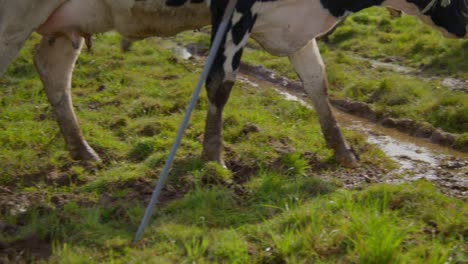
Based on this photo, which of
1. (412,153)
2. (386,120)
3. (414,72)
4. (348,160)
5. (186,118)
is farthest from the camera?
(414,72)

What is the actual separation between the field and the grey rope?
4.8 inches

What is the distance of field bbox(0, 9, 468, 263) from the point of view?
3.75m

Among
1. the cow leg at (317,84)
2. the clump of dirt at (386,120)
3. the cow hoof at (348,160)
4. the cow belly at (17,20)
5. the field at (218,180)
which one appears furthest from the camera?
the clump of dirt at (386,120)

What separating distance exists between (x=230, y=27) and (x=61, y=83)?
1.73 meters

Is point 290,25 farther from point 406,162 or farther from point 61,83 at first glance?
point 61,83

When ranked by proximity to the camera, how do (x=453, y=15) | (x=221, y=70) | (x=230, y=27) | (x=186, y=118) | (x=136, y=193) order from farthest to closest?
(x=453, y=15), (x=221, y=70), (x=230, y=27), (x=136, y=193), (x=186, y=118)

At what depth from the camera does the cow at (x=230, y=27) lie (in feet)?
16.7

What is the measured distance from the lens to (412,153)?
20.1 ft

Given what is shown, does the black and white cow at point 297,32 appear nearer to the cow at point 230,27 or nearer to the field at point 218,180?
the cow at point 230,27

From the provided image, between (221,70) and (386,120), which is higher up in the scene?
(221,70)

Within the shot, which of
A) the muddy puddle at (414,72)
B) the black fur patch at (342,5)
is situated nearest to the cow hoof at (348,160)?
the black fur patch at (342,5)

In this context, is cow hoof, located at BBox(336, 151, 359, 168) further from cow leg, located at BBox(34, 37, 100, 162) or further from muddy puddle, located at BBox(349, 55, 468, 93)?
muddy puddle, located at BBox(349, 55, 468, 93)

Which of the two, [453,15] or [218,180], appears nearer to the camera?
[218,180]

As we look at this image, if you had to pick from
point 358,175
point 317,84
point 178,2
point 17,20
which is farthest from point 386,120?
point 17,20
